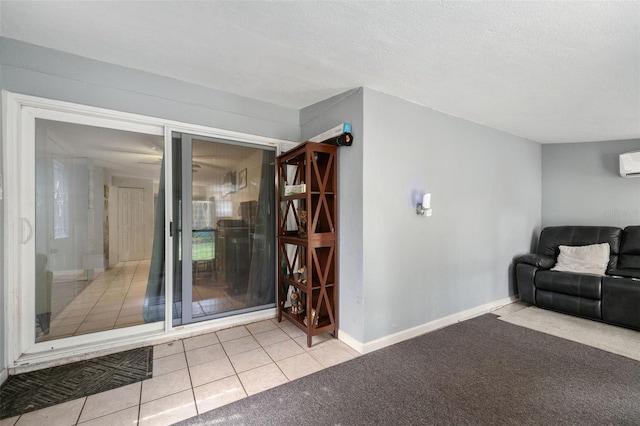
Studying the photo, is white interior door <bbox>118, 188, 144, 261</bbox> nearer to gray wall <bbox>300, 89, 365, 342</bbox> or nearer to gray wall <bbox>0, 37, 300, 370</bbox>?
gray wall <bbox>0, 37, 300, 370</bbox>

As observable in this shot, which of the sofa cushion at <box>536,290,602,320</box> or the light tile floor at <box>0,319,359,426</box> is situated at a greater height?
the sofa cushion at <box>536,290,602,320</box>

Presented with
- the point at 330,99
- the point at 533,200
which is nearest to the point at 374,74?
the point at 330,99

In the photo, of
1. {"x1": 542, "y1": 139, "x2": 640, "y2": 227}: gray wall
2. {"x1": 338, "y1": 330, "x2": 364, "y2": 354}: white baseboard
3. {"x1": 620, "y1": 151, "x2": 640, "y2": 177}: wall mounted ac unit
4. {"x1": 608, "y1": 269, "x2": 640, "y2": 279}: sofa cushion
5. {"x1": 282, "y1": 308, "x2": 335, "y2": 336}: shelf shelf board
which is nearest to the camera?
{"x1": 338, "y1": 330, "x2": 364, "y2": 354}: white baseboard

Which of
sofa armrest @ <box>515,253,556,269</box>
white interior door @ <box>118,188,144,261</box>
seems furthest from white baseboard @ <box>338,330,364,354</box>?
sofa armrest @ <box>515,253,556,269</box>

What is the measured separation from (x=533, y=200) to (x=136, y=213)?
528 centimetres

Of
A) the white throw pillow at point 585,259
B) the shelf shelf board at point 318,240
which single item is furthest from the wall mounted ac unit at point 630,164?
the shelf shelf board at point 318,240

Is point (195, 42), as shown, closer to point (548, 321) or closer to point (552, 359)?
point (552, 359)

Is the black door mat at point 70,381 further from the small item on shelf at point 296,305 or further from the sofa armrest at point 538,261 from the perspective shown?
the sofa armrest at point 538,261

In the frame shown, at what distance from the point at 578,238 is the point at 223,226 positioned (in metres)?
4.70

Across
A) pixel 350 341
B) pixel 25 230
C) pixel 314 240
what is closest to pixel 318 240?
pixel 314 240

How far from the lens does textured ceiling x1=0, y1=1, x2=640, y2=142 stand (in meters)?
1.50

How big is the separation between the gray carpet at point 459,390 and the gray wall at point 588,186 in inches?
94.4

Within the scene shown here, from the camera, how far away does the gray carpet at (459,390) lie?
1.59 meters

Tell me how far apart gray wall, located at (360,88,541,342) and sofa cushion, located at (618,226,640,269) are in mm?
1086
